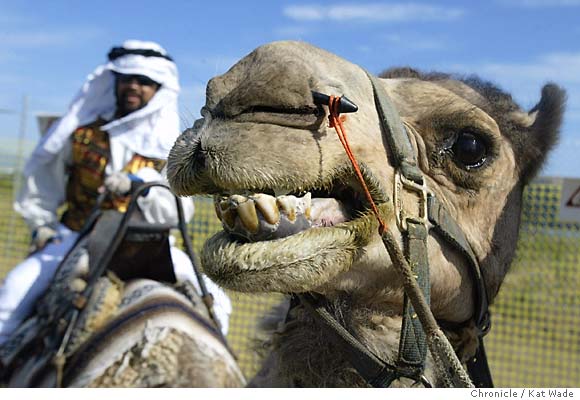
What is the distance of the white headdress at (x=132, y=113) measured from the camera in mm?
4590

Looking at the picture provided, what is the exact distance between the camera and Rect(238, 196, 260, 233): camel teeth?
157 centimetres

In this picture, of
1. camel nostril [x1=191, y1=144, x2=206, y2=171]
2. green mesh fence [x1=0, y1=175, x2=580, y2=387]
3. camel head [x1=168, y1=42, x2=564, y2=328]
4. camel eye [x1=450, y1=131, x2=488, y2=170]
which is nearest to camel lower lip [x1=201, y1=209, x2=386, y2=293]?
camel head [x1=168, y1=42, x2=564, y2=328]

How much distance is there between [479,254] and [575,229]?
596 cm

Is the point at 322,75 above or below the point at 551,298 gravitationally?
above

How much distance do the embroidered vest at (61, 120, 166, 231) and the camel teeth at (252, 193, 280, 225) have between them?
2.97m

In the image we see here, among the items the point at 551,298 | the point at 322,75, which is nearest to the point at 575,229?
the point at 551,298

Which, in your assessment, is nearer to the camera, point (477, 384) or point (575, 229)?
point (477, 384)

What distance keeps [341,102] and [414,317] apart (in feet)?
1.93

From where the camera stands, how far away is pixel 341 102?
5.42 feet

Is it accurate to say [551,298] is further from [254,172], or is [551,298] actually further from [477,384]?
[254,172]

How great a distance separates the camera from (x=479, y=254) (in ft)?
7.11

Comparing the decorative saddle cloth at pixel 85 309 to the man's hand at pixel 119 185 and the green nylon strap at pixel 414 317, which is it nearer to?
the man's hand at pixel 119 185

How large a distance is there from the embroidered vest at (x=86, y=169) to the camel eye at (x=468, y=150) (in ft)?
8.78
